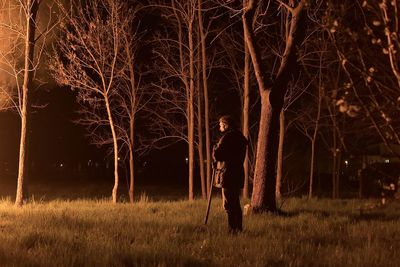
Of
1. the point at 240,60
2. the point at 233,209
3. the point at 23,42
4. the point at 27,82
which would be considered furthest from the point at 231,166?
the point at 240,60

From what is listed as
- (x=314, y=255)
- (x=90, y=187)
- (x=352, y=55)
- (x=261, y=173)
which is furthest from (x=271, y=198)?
(x=90, y=187)

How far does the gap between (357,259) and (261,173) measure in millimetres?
4818

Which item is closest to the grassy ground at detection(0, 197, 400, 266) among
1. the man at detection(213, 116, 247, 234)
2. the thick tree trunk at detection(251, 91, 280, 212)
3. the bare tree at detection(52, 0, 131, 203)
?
the man at detection(213, 116, 247, 234)

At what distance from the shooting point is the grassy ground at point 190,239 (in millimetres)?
6809

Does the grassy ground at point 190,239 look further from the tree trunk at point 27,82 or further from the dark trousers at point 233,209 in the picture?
the tree trunk at point 27,82

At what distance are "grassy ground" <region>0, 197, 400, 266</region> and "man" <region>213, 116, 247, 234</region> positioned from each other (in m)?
0.36

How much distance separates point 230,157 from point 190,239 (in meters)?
1.49

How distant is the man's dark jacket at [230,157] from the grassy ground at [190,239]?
84 cm

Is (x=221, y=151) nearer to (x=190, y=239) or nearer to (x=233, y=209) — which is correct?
(x=233, y=209)

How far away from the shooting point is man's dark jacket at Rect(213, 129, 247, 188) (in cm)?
884

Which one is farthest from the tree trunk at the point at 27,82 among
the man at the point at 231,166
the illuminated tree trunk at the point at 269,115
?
the man at the point at 231,166

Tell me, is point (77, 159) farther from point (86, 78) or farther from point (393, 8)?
point (393, 8)

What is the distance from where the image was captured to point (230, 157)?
29.1 ft

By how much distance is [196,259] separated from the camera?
6871 millimetres
